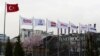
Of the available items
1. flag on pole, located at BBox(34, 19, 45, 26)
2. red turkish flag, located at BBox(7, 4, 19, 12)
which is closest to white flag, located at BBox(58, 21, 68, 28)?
flag on pole, located at BBox(34, 19, 45, 26)

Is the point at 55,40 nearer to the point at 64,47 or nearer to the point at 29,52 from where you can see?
the point at 64,47

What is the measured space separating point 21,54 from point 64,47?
194 ft

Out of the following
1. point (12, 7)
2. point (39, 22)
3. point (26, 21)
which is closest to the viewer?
point (12, 7)

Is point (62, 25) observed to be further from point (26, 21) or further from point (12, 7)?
point (12, 7)

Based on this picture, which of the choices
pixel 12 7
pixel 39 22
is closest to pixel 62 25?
pixel 39 22

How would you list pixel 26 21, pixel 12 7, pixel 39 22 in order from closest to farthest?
1. pixel 12 7
2. pixel 26 21
3. pixel 39 22

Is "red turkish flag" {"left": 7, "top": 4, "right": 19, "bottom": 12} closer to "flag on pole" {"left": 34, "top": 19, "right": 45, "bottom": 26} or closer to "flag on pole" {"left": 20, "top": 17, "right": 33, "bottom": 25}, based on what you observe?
"flag on pole" {"left": 20, "top": 17, "right": 33, "bottom": 25}

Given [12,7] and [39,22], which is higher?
[12,7]

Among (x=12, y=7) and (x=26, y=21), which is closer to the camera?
(x=12, y=7)

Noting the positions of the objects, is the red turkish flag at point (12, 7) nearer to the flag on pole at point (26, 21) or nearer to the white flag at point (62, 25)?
the flag on pole at point (26, 21)

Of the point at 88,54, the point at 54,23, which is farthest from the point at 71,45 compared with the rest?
the point at 88,54

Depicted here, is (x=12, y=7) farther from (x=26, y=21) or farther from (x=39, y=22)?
(x=39, y=22)

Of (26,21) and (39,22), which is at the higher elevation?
(26,21)

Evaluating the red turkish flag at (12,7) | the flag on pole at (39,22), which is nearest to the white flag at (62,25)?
the flag on pole at (39,22)
